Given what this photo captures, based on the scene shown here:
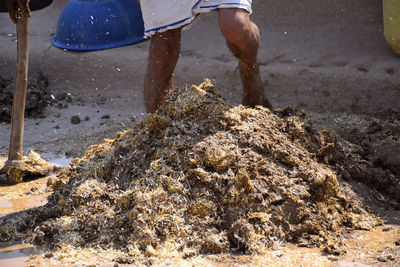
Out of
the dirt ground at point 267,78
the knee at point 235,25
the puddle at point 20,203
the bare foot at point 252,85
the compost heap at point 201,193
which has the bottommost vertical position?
the dirt ground at point 267,78

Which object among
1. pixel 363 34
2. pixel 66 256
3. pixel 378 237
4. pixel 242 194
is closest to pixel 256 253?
pixel 242 194

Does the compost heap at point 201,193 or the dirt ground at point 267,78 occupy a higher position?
the compost heap at point 201,193

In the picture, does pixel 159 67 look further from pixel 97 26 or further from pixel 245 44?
pixel 245 44

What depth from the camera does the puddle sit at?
133 inches

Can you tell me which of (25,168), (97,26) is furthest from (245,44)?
(25,168)

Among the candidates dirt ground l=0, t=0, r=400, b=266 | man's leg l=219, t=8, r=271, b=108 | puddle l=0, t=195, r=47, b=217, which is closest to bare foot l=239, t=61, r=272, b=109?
man's leg l=219, t=8, r=271, b=108

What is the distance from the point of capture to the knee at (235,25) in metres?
3.40

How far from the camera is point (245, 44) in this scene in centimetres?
352

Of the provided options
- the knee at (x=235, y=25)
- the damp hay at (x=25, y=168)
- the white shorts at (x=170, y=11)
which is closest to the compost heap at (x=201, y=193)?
the knee at (x=235, y=25)

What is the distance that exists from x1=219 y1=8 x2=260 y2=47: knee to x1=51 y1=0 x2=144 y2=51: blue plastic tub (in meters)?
0.59

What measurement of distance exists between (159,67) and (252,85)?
644mm

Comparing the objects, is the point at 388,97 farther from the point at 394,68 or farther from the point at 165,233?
the point at 165,233

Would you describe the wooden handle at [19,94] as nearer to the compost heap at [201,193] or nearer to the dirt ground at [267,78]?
the dirt ground at [267,78]

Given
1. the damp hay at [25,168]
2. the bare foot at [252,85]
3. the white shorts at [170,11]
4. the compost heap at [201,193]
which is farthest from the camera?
the damp hay at [25,168]
